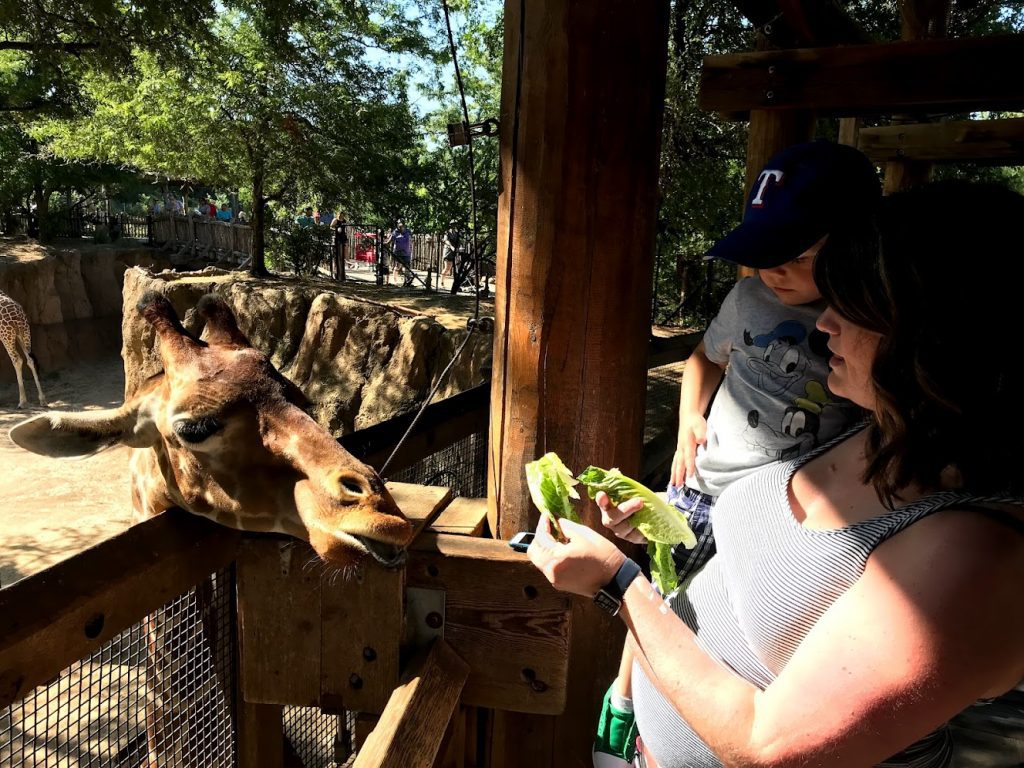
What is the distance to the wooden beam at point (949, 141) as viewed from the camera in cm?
580

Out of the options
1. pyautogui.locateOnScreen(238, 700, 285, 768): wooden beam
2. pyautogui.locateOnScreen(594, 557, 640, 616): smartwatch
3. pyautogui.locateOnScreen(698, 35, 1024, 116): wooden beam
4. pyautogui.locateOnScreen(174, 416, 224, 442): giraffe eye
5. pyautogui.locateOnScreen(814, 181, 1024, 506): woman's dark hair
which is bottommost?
pyautogui.locateOnScreen(238, 700, 285, 768): wooden beam

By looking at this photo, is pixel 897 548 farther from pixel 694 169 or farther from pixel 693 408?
pixel 694 169

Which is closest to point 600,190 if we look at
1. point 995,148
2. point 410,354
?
point 995,148

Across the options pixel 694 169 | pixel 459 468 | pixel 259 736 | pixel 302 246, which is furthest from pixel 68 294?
pixel 259 736

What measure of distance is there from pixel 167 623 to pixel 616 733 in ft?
4.02

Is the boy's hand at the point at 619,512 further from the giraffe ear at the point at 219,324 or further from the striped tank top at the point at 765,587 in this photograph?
the giraffe ear at the point at 219,324

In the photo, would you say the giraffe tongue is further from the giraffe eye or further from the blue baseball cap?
the blue baseball cap

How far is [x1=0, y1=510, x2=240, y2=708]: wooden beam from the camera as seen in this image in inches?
48.2

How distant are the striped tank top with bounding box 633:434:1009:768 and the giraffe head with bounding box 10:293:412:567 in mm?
676

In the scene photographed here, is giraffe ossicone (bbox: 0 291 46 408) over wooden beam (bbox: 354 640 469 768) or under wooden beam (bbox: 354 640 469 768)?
under

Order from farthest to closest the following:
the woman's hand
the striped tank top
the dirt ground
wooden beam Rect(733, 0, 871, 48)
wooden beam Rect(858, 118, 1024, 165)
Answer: the dirt ground
wooden beam Rect(858, 118, 1024, 165)
wooden beam Rect(733, 0, 871, 48)
the woman's hand
the striped tank top

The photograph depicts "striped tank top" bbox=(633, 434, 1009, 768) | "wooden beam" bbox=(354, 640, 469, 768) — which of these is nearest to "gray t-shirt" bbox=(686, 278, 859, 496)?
"striped tank top" bbox=(633, 434, 1009, 768)

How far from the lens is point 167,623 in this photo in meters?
1.98

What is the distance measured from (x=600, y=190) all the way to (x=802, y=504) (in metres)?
0.84
